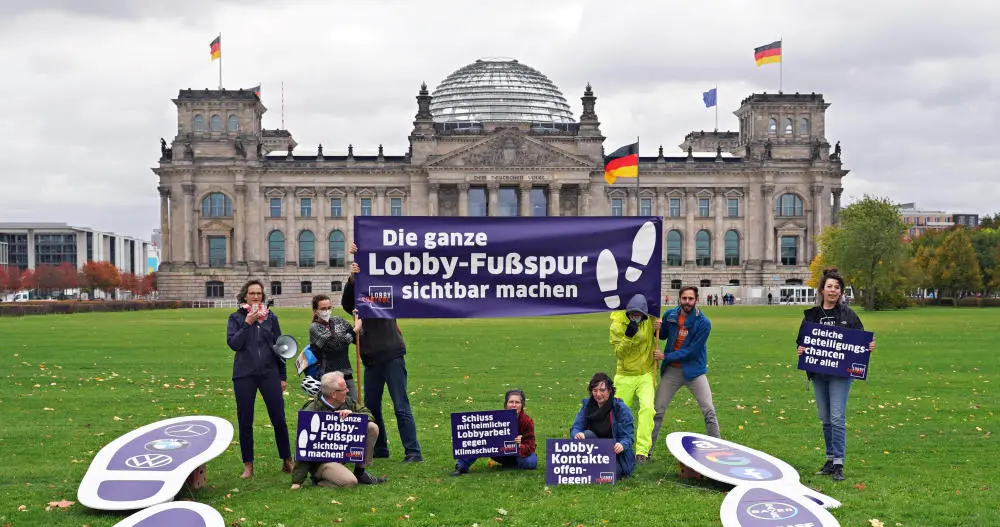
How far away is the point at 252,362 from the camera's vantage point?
13211 millimetres

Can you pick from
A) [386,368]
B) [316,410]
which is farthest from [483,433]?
[316,410]

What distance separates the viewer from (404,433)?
14.3 meters

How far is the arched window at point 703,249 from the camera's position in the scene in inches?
4680

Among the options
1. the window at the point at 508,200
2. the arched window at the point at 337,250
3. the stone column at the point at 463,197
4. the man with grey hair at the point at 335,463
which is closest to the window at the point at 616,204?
the window at the point at 508,200

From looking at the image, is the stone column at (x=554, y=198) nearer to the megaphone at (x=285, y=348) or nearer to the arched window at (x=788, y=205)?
the arched window at (x=788, y=205)

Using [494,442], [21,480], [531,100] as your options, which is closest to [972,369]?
[494,442]

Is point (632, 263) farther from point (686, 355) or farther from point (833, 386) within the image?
point (833, 386)

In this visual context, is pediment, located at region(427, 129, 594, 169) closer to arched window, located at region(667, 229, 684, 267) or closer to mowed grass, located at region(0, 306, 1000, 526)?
arched window, located at region(667, 229, 684, 267)

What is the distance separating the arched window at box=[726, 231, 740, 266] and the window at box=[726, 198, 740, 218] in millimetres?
2175

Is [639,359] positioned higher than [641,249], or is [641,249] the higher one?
[641,249]

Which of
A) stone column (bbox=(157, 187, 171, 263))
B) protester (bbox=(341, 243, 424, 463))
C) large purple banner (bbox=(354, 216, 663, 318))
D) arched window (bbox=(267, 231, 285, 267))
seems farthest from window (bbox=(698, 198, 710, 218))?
protester (bbox=(341, 243, 424, 463))

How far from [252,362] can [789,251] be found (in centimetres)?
11304

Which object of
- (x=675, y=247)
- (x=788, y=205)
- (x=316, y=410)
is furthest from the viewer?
(x=788, y=205)

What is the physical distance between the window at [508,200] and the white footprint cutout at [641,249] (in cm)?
10170
